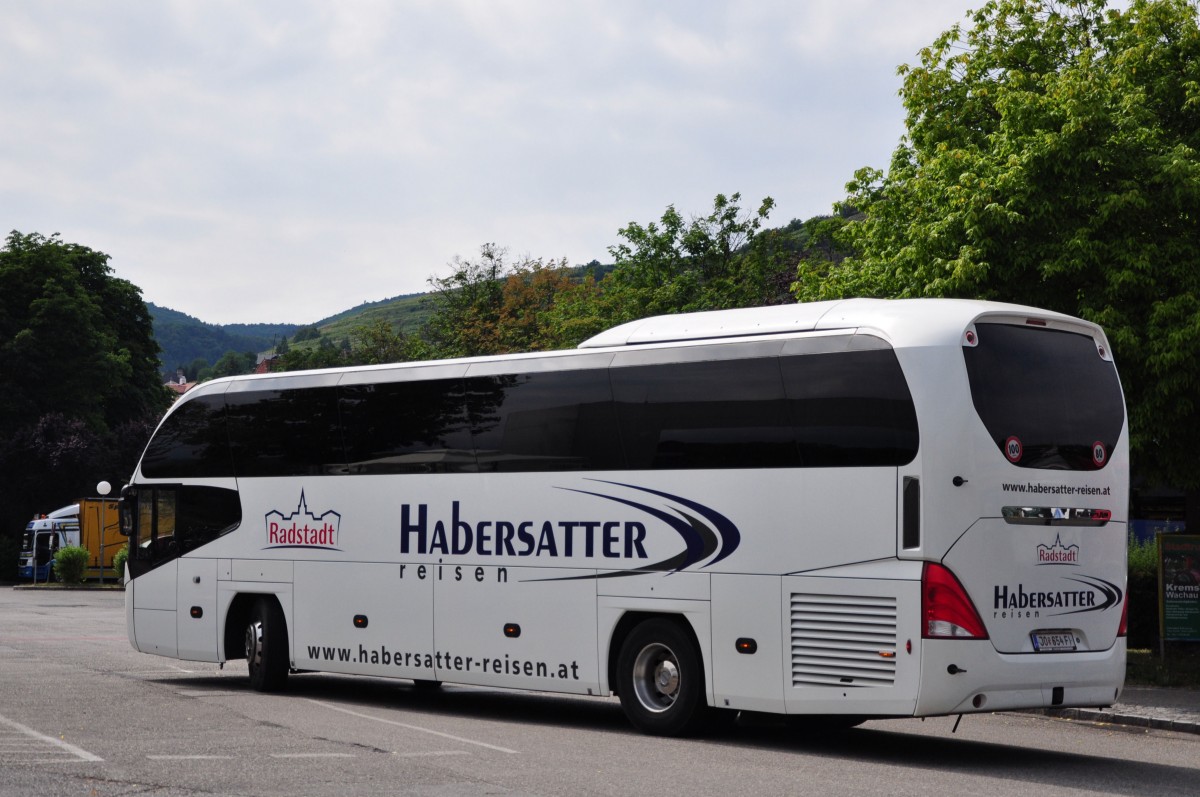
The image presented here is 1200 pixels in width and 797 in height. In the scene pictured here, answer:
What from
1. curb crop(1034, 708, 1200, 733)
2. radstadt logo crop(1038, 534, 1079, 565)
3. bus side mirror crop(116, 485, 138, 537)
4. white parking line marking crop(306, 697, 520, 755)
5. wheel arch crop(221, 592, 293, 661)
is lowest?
curb crop(1034, 708, 1200, 733)

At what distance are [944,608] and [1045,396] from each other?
2063 mm

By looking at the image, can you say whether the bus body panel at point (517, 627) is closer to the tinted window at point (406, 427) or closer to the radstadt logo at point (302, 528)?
the tinted window at point (406, 427)

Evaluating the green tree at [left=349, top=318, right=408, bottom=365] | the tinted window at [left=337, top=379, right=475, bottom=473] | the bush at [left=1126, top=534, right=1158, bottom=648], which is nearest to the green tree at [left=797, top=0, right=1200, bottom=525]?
the bush at [left=1126, top=534, right=1158, bottom=648]

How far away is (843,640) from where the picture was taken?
473 inches

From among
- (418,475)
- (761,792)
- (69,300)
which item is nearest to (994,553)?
(761,792)

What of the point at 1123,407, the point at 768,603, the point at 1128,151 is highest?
the point at 1128,151

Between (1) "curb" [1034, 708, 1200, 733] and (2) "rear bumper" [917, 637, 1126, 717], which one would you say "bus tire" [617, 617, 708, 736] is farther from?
(1) "curb" [1034, 708, 1200, 733]

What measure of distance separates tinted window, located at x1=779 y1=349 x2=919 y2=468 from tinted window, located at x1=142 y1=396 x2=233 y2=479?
8343 mm

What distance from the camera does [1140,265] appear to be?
19.1 meters

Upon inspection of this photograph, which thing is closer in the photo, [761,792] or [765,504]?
[761,792]

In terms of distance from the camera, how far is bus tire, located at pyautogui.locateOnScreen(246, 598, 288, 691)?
56.7 feet

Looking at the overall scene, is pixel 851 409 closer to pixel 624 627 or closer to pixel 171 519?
pixel 624 627

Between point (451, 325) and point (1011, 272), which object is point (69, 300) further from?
point (1011, 272)

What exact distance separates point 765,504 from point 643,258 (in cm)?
3917
